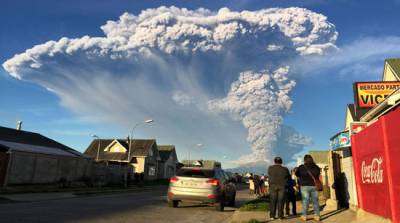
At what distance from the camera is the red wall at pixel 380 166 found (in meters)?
6.71

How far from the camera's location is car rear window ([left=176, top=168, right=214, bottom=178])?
1409 cm

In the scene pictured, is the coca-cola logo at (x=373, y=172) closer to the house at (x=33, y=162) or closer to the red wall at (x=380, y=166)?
the red wall at (x=380, y=166)

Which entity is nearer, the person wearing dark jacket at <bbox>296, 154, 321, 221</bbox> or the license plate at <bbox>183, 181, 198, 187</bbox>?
the person wearing dark jacket at <bbox>296, 154, 321, 221</bbox>

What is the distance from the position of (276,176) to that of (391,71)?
75.9ft

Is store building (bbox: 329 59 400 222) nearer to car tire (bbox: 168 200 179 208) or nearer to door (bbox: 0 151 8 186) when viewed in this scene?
car tire (bbox: 168 200 179 208)

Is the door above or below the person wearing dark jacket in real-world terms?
above

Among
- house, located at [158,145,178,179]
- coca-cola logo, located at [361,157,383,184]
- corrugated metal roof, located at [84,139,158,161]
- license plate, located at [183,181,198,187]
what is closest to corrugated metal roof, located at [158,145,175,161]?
house, located at [158,145,178,179]

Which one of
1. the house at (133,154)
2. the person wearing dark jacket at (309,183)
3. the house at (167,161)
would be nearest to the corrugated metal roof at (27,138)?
the house at (133,154)

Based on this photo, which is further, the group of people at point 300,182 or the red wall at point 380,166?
the group of people at point 300,182

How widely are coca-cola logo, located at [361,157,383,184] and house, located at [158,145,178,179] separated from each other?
59816 millimetres

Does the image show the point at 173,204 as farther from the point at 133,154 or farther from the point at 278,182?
the point at 133,154

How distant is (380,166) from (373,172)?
0.65 meters

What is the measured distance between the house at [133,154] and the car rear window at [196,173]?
43655mm

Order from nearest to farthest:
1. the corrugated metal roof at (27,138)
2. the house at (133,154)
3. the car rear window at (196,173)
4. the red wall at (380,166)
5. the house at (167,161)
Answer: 1. the red wall at (380,166)
2. the car rear window at (196,173)
3. the corrugated metal roof at (27,138)
4. the house at (133,154)
5. the house at (167,161)
